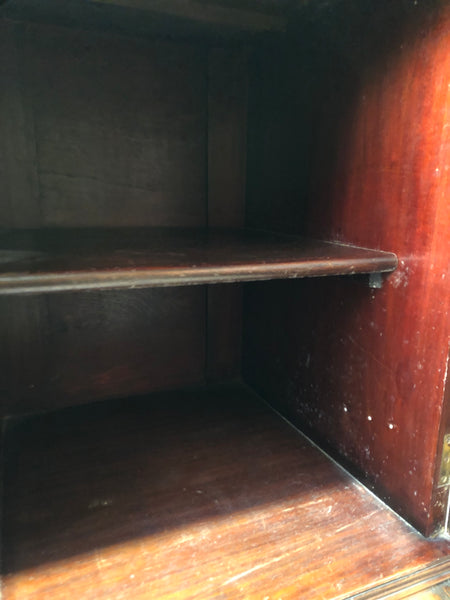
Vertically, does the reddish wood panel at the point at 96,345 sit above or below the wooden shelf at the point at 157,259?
below

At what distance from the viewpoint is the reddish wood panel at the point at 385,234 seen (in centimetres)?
73

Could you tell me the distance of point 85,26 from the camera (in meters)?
1.02

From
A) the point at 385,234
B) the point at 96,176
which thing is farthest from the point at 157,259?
the point at 96,176

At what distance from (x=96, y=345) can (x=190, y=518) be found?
1.77 ft

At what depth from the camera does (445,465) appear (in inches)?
30.5

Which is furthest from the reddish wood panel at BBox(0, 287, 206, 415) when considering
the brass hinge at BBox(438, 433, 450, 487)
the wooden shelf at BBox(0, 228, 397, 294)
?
the brass hinge at BBox(438, 433, 450, 487)

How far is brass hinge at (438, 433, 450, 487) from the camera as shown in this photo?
2.51 ft

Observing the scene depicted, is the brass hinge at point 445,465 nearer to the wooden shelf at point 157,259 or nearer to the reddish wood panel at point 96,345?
the wooden shelf at point 157,259

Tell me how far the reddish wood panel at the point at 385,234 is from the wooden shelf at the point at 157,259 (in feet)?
0.24

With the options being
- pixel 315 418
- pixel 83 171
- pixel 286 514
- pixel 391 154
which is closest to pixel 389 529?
pixel 286 514

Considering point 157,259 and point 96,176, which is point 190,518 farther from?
point 96,176

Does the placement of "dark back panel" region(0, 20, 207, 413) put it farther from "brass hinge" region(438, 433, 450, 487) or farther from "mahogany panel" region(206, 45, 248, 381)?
"brass hinge" region(438, 433, 450, 487)

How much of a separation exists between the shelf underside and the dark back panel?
0.14 m

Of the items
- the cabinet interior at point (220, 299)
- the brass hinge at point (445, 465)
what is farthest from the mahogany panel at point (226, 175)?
the brass hinge at point (445, 465)
